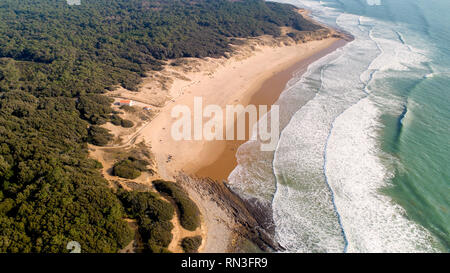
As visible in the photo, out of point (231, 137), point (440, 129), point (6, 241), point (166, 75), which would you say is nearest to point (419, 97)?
point (440, 129)

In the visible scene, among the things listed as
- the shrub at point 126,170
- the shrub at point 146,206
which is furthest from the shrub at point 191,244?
the shrub at point 126,170

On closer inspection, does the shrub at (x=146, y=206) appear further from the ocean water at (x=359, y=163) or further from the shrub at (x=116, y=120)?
the shrub at (x=116, y=120)

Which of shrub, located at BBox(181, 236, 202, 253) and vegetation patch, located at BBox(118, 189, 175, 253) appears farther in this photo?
shrub, located at BBox(181, 236, 202, 253)

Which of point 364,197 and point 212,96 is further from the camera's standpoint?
point 212,96

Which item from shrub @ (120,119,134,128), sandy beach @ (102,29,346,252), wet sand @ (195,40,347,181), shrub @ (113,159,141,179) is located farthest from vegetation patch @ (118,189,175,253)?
shrub @ (120,119,134,128)

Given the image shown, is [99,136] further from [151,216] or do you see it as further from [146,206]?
[151,216]

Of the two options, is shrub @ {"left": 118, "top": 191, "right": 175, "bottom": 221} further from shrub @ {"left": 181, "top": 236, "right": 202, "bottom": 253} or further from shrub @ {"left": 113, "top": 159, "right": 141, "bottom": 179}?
shrub @ {"left": 113, "top": 159, "right": 141, "bottom": 179}

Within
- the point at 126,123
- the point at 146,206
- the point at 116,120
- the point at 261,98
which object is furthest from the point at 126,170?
the point at 261,98
